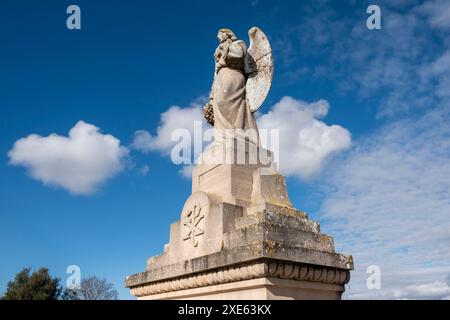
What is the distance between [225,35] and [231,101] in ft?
5.42

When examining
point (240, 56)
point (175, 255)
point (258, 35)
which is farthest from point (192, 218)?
point (258, 35)

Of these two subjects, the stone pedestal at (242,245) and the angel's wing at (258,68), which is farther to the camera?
the angel's wing at (258,68)

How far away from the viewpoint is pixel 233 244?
7145mm

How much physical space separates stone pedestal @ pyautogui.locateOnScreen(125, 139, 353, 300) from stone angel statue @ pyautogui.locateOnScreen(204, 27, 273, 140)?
0.72 meters

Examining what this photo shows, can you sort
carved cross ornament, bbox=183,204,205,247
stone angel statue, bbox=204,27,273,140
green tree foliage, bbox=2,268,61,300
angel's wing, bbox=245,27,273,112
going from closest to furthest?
carved cross ornament, bbox=183,204,205,247 → stone angel statue, bbox=204,27,273,140 → angel's wing, bbox=245,27,273,112 → green tree foliage, bbox=2,268,61,300

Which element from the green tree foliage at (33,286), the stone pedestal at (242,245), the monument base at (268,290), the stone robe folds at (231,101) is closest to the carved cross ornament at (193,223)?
the stone pedestal at (242,245)

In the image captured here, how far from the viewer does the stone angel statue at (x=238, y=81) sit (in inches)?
356

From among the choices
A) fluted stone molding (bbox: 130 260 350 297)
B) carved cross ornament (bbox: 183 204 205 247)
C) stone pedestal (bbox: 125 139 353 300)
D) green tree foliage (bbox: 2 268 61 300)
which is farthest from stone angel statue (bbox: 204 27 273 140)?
green tree foliage (bbox: 2 268 61 300)

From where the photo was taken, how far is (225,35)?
9.73 meters

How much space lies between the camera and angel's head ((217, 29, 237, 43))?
9.73 m

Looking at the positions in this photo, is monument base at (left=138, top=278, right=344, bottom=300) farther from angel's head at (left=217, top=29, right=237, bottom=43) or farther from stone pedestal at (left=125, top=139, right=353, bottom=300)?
angel's head at (left=217, top=29, right=237, bottom=43)

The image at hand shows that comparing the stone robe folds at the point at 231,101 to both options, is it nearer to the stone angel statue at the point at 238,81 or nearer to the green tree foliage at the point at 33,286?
the stone angel statue at the point at 238,81
